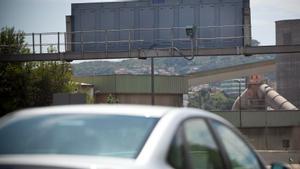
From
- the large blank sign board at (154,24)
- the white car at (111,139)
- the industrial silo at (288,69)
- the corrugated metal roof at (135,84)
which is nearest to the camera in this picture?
the white car at (111,139)

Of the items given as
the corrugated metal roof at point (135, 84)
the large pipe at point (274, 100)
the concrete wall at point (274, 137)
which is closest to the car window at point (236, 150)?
the concrete wall at point (274, 137)

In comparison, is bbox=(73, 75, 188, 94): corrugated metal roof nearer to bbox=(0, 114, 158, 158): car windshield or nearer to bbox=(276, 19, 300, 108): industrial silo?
bbox=(276, 19, 300, 108): industrial silo

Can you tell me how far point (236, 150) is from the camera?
5484 mm

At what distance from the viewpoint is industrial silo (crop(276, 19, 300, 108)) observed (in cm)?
10325

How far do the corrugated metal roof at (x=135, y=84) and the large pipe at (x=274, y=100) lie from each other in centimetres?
1374

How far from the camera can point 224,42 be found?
5112cm

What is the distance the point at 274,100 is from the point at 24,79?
45.7 metres

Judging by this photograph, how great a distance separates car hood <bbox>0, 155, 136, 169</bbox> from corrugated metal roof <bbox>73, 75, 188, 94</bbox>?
3262 inches

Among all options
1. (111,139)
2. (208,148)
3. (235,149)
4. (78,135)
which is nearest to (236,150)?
(235,149)

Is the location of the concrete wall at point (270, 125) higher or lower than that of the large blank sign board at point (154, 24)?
lower

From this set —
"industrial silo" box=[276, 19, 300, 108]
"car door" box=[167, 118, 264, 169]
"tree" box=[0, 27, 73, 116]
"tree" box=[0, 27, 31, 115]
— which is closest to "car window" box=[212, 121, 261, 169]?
"car door" box=[167, 118, 264, 169]

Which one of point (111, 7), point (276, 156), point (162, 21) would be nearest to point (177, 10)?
point (162, 21)

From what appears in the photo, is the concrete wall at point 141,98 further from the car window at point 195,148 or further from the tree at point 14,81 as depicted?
the car window at point 195,148

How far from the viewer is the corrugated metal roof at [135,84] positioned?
8769cm
